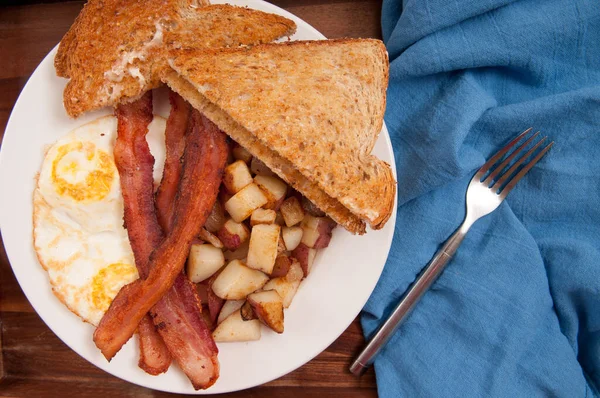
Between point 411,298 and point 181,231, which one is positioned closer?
point 181,231

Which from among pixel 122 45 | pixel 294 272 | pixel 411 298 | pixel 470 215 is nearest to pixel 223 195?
pixel 294 272

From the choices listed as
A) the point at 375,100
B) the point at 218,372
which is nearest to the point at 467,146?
the point at 375,100

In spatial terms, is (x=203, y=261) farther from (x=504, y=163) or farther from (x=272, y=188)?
(x=504, y=163)

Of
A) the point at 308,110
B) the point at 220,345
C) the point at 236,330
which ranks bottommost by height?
the point at 220,345

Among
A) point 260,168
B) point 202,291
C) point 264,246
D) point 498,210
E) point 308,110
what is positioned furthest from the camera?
point 498,210

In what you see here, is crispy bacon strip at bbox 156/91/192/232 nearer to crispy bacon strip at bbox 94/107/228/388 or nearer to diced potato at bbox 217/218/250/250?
crispy bacon strip at bbox 94/107/228/388

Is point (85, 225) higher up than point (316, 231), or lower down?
lower down

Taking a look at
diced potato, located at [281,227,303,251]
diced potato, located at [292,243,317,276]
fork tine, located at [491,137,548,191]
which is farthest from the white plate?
fork tine, located at [491,137,548,191]
